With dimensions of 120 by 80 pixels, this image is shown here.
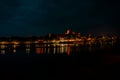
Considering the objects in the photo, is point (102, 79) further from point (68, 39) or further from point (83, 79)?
point (68, 39)

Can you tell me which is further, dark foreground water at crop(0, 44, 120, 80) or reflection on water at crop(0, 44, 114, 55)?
reflection on water at crop(0, 44, 114, 55)

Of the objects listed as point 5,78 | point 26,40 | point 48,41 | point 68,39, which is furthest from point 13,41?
point 5,78

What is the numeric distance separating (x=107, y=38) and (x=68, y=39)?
41.7 meters

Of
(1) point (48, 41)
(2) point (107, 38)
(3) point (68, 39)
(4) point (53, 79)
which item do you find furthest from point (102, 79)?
(2) point (107, 38)

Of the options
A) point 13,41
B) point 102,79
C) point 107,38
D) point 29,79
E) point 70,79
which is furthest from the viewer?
point 107,38

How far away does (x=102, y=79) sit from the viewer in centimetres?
1309

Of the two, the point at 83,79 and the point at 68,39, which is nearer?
the point at 83,79

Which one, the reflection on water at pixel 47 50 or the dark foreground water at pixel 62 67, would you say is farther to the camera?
the reflection on water at pixel 47 50

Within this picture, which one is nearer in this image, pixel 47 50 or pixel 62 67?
pixel 62 67

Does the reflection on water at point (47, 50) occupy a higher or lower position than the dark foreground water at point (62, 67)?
lower

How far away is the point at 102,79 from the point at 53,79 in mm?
3617

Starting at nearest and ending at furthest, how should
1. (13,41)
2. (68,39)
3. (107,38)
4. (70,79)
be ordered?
(70,79) → (13,41) → (68,39) → (107,38)

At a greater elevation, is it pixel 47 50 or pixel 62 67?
pixel 62 67

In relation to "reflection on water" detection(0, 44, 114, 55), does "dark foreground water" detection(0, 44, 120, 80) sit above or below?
above
